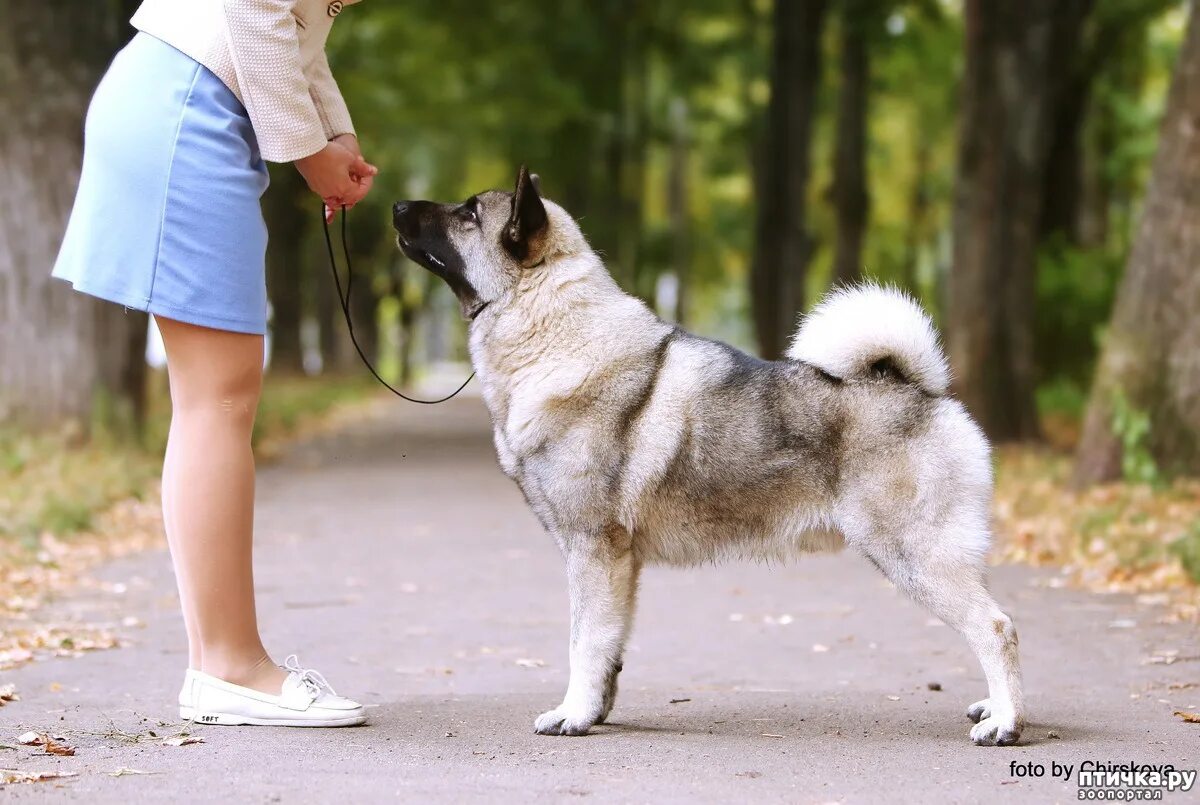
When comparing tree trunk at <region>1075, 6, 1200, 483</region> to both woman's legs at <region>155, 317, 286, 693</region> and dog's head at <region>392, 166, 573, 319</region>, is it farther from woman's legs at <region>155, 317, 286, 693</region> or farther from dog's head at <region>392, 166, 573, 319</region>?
woman's legs at <region>155, 317, 286, 693</region>

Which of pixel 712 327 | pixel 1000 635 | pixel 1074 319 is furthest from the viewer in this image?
pixel 712 327

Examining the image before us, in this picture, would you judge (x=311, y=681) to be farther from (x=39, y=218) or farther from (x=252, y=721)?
(x=39, y=218)

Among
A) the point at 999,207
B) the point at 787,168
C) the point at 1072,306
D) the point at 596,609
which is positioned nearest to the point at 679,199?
the point at 787,168

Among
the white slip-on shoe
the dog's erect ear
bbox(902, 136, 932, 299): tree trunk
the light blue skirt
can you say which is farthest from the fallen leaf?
bbox(902, 136, 932, 299): tree trunk

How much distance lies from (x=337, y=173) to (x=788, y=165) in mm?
18572

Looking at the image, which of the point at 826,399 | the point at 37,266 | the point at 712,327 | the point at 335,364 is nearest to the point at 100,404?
the point at 37,266

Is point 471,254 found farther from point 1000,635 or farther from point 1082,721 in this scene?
point 1082,721

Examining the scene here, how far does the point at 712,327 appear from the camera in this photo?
89375 mm

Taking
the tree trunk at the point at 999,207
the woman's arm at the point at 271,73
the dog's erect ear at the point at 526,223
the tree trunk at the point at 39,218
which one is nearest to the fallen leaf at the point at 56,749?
the woman's arm at the point at 271,73

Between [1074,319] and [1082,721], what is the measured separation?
15.7 meters

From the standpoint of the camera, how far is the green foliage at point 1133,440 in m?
10.2

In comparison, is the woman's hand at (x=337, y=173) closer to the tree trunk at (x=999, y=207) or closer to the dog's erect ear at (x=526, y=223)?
the dog's erect ear at (x=526, y=223)

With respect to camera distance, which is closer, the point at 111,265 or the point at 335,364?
the point at 111,265

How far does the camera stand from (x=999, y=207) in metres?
15.3
